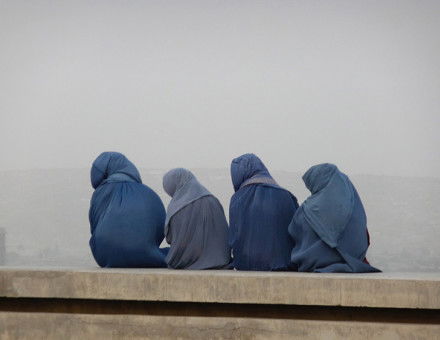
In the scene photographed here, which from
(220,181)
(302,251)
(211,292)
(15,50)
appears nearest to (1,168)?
(15,50)

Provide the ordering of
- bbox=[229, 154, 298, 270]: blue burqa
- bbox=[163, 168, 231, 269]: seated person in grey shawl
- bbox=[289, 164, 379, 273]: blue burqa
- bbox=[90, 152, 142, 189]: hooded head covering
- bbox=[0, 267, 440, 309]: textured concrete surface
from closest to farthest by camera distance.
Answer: bbox=[0, 267, 440, 309]: textured concrete surface < bbox=[289, 164, 379, 273]: blue burqa < bbox=[229, 154, 298, 270]: blue burqa < bbox=[163, 168, 231, 269]: seated person in grey shawl < bbox=[90, 152, 142, 189]: hooded head covering

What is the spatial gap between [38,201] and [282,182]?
103 inches

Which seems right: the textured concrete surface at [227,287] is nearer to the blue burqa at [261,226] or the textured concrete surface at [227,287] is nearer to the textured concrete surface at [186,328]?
the textured concrete surface at [186,328]

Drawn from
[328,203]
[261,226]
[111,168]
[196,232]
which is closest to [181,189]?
[196,232]

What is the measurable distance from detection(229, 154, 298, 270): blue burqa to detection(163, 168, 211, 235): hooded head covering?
244 mm

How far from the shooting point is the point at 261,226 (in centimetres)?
605

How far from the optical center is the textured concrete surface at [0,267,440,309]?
4.62m

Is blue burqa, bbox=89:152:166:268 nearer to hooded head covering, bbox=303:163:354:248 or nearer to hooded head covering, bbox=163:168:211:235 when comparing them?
hooded head covering, bbox=163:168:211:235

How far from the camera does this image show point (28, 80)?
10922mm

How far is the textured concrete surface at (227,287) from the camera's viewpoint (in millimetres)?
4621

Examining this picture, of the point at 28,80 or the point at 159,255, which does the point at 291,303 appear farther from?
the point at 28,80

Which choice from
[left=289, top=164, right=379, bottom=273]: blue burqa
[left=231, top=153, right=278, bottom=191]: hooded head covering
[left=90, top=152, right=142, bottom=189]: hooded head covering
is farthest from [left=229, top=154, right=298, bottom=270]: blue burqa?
[left=90, top=152, right=142, bottom=189]: hooded head covering

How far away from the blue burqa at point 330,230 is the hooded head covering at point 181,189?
2.29ft

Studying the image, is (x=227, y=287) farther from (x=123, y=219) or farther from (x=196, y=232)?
(x=123, y=219)
